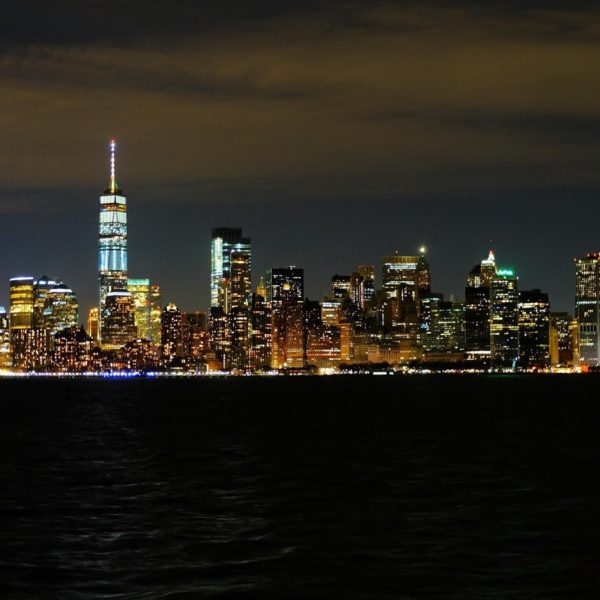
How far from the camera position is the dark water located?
114 ft

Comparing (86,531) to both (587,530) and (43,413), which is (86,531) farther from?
(43,413)

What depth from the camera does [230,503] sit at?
→ 5206 centimetres

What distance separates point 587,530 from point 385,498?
11228mm

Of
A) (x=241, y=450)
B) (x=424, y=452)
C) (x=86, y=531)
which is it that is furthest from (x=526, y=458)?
(x=86, y=531)

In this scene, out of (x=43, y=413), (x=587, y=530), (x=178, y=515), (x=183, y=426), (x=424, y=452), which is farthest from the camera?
(x=43, y=413)

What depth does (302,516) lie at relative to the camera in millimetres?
47281

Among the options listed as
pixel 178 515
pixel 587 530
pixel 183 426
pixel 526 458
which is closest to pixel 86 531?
pixel 178 515

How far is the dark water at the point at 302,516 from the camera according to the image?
3472cm

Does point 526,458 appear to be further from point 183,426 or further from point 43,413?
point 43,413

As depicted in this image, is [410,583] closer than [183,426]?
Yes

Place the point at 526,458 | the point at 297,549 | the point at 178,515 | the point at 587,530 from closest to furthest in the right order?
1. the point at 297,549
2. the point at 587,530
3. the point at 178,515
4. the point at 526,458

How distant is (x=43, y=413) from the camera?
148875 mm

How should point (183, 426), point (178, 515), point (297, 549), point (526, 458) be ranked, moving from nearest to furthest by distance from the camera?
point (297, 549) → point (178, 515) → point (526, 458) → point (183, 426)

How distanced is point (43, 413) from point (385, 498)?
102229 millimetres
